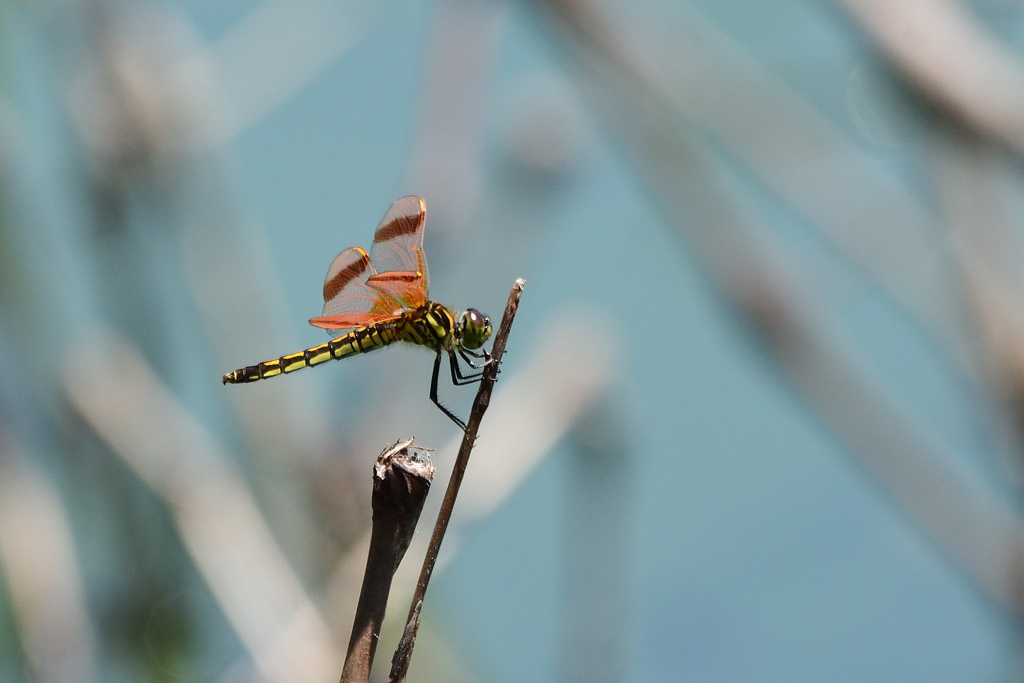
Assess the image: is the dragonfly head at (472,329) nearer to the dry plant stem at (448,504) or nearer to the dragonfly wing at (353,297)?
the dragonfly wing at (353,297)

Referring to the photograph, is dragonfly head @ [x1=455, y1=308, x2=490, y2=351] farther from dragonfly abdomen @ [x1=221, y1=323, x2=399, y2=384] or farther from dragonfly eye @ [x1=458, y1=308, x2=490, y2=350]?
dragonfly abdomen @ [x1=221, y1=323, x2=399, y2=384]

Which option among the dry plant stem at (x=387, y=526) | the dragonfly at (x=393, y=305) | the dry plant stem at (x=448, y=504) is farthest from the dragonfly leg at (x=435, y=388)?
the dry plant stem at (x=387, y=526)

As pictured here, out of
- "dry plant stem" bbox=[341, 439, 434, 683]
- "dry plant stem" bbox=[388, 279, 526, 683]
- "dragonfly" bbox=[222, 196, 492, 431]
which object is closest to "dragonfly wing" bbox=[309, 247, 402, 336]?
"dragonfly" bbox=[222, 196, 492, 431]

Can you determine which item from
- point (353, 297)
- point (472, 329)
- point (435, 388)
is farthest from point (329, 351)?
→ point (472, 329)

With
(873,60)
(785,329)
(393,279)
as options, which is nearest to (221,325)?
(393,279)

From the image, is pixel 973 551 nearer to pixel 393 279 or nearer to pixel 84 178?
pixel 393 279

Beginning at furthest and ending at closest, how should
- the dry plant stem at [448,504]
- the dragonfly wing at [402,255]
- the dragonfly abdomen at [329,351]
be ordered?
1. the dragonfly abdomen at [329,351]
2. the dragonfly wing at [402,255]
3. the dry plant stem at [448,504]
